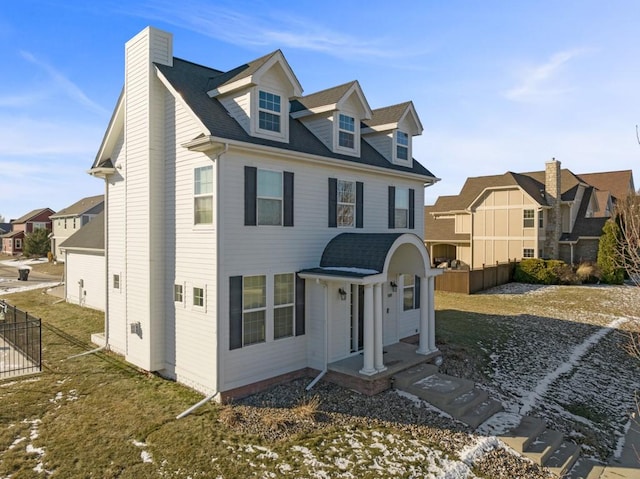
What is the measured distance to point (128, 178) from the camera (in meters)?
12.8

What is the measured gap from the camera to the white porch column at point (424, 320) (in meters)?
12.9

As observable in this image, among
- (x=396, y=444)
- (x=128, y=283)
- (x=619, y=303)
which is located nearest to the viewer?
(x=396, y=444)

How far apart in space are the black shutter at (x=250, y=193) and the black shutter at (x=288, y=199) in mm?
981

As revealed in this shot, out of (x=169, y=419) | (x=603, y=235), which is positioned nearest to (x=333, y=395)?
(x=169, y=419)

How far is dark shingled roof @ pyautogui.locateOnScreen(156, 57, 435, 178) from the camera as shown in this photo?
10375 mm

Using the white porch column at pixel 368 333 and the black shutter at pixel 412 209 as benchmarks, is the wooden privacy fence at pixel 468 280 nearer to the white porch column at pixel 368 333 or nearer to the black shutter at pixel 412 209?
the black shutter at pixel 412 209

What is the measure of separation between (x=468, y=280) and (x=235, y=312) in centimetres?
1973

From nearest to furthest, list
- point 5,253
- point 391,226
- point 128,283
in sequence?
1. point 128,283
2. point 391,226
3. point 5,253

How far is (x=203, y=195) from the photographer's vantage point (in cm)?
1048

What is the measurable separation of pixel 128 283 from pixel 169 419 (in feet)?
17.0

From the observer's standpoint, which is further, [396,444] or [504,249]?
[504,249]

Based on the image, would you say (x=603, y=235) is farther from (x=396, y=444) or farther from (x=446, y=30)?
(x=396, y=444)

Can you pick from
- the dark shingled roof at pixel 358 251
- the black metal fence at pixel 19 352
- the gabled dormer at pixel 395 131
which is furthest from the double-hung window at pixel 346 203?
the black metal fence at pixel 19 352

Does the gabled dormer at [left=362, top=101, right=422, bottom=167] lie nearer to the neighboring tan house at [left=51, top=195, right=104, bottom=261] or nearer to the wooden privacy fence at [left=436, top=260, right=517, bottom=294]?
the wooden privacy fence at [left=436, top=260, right=517, bottom=294]
